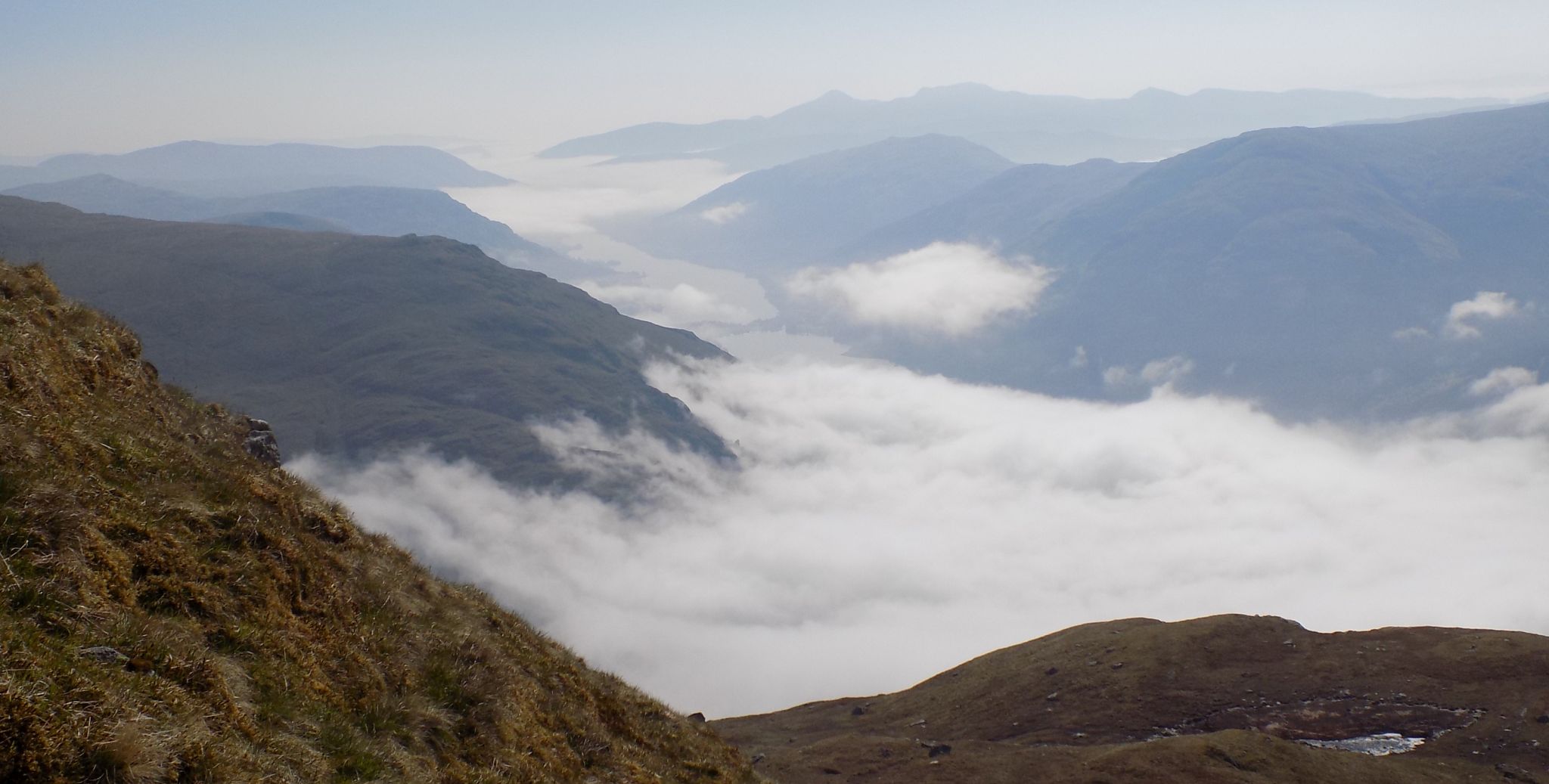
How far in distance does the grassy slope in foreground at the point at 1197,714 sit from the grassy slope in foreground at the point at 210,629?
21004 mm

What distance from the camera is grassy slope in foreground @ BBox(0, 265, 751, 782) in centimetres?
852

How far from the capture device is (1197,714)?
158ft

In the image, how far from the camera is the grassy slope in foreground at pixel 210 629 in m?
8.52

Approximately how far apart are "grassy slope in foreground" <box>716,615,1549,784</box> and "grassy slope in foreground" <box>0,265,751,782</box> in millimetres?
21004

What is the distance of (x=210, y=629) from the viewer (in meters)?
11.9

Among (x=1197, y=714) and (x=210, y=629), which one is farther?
(x=1197, y=714)

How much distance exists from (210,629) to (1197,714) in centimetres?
4904

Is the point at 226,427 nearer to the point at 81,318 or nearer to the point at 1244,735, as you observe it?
the point at 81,318

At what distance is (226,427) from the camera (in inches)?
882

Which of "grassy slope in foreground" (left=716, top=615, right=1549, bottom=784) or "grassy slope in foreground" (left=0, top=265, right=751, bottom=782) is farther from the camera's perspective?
"grassy slope in foreground" (left=716, top=615, right=1549, bottom=784)

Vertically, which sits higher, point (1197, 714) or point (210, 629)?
point (210, 629)

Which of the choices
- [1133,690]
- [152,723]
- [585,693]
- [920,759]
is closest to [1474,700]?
[1133,690]

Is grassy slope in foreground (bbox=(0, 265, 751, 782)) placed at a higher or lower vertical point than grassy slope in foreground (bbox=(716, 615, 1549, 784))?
higher

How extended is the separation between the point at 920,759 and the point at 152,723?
3897 cm
